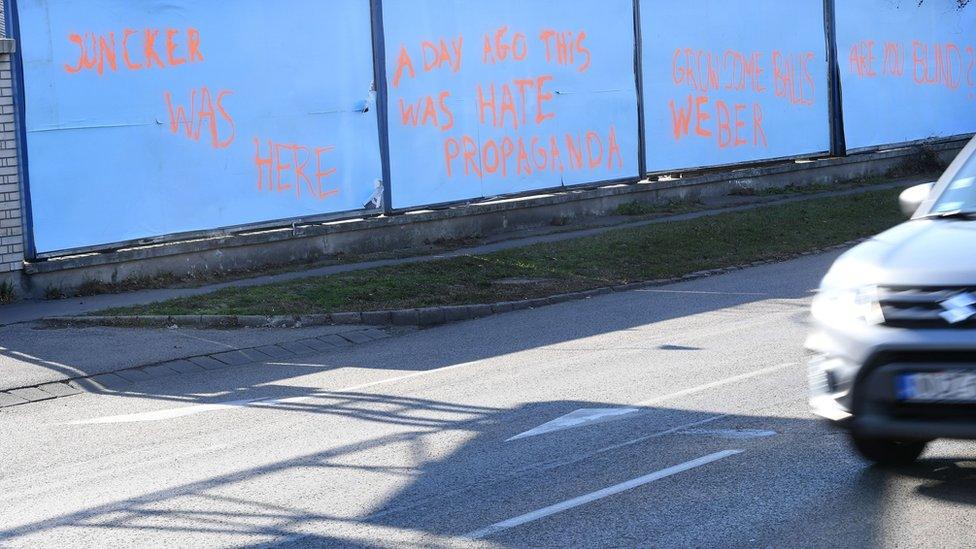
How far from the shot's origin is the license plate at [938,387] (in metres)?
5.29

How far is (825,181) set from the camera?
25016 mm

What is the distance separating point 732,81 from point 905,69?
5569mm

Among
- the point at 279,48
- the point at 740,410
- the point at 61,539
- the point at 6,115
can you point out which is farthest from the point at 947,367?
the point at 279,48

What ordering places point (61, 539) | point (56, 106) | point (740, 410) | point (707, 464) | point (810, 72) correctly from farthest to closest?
point (810, 72) → point (56, 106) → point (740, 410) → point (707, 464) → point (61, 539)

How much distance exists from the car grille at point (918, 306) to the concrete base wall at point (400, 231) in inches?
426

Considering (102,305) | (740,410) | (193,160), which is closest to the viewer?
(740,410)

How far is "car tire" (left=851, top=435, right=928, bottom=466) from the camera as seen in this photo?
6289 millimetres

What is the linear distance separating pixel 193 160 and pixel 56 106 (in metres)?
1.93

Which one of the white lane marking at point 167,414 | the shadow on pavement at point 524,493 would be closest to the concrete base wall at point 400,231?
the white lane marking at point 167,414

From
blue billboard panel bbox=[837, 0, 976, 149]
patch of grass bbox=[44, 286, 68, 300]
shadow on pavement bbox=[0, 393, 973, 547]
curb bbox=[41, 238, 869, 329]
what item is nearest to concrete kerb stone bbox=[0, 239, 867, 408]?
curb bbox=[41, 238, 869, 329]

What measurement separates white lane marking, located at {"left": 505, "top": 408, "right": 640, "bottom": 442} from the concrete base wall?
8177 millimetres

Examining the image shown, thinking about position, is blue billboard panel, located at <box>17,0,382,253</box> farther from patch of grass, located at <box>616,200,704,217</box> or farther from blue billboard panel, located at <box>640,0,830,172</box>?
blue billboard panel, located at <box>640,0,830,172</box>

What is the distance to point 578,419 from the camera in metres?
8.00

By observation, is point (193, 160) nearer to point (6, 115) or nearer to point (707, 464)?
point (6, 115)
